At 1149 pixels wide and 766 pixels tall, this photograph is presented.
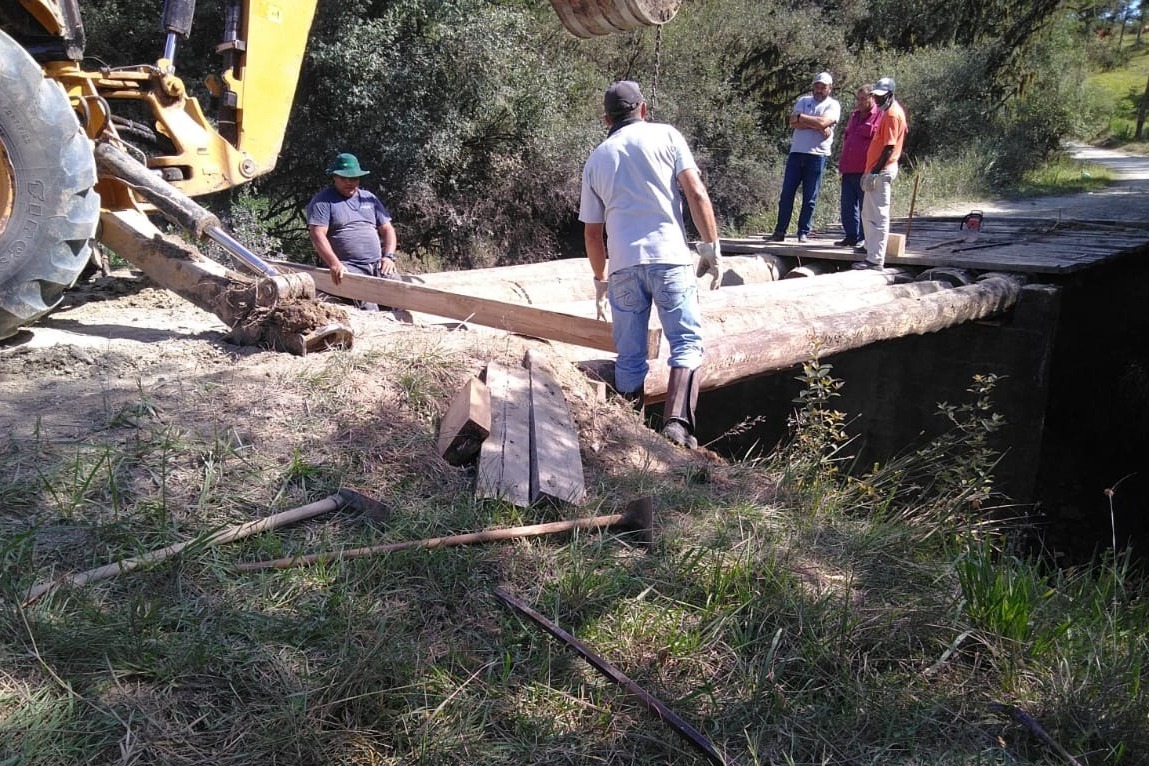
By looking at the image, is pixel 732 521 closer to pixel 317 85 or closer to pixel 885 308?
pixel 885 308

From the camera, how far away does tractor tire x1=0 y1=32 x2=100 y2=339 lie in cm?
439

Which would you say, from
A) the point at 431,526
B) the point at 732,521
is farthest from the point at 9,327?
the point at 732,521

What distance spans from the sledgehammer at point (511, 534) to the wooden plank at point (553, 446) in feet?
0.56

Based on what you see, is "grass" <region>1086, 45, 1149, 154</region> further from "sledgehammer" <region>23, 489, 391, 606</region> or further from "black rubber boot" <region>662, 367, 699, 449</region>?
"sledgehammer" <region>23, 489, 391, 606</region>

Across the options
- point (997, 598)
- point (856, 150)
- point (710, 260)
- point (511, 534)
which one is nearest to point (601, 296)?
point (710, 260)

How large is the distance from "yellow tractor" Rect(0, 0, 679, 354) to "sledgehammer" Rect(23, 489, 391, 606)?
1.58m

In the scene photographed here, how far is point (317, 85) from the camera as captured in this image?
11.9m

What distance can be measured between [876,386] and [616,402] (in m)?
5.05

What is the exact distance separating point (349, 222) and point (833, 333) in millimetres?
3684

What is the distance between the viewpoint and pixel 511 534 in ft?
10.5

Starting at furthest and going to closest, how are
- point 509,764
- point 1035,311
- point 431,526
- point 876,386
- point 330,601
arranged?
point 876,386 → point 1035,311 → point 431,526 → point 330,601 → point 509,764

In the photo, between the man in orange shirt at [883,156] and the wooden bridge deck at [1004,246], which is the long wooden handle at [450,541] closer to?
the man in orange shirt at [883,156]

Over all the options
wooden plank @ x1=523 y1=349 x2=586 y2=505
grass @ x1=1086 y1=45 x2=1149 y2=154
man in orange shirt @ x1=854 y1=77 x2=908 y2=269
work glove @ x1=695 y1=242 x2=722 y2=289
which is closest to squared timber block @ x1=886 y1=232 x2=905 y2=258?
man in orange shirt @ x1=854 y1=77 x2=908 y2=269

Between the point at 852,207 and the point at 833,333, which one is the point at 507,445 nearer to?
the point at 833,333
